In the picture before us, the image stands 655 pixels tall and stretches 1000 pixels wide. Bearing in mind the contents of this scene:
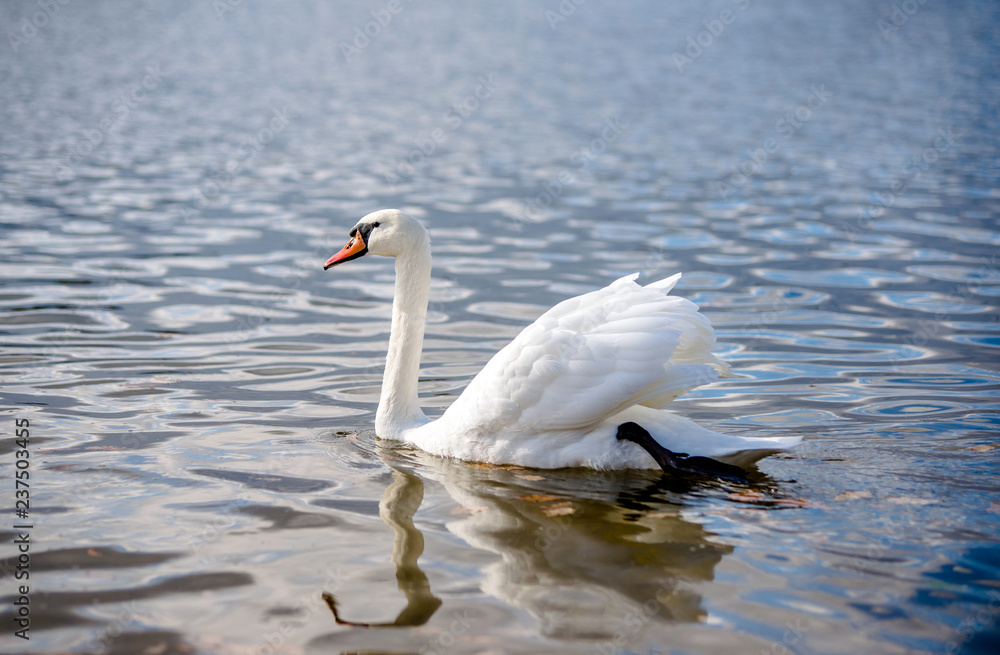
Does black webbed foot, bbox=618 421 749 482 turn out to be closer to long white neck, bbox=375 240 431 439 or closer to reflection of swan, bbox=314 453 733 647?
reflection of swan, bbox=314 453 733 647

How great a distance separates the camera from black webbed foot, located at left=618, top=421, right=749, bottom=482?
5.77 m

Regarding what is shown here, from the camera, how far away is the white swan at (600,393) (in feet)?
19.1

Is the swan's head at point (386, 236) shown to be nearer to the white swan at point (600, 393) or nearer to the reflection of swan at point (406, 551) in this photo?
the white swan at point (600, 393)

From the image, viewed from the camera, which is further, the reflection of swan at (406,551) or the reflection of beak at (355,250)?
the reflection of beak at (355,250)

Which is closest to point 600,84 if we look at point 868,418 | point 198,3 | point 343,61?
point 343,61

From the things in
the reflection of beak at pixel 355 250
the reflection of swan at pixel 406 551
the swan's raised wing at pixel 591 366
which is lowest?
the reflection of swan at pixel 406 551

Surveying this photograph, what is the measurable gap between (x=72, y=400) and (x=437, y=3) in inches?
3068

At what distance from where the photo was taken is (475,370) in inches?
343

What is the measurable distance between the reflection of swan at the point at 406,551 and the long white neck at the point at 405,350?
0.61 metres

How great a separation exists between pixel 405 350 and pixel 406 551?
2.12 m

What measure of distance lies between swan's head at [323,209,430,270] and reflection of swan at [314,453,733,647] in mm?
1515

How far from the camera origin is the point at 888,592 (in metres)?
4.49

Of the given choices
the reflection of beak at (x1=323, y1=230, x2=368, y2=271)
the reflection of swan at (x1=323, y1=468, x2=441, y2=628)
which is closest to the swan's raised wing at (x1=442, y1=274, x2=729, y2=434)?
the reflection of swan at (x1=323, y1=468, x2=441, y2=628)

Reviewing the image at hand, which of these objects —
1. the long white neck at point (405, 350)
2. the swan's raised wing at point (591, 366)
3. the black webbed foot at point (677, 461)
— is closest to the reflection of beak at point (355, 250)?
the long white neck at point (405, 350)
